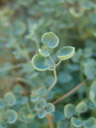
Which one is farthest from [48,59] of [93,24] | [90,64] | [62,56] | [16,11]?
[16,11]

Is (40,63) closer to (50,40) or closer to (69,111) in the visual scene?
(50,40)

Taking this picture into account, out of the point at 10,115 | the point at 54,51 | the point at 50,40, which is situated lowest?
the point at 10,115

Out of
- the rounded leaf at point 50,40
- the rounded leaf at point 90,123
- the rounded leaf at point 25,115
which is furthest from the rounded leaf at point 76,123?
the rounded leaf at point 50,40

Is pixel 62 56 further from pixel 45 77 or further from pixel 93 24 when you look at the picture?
pixel 93 24

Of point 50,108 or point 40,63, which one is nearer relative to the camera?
point 40,63

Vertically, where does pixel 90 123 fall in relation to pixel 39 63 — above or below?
below

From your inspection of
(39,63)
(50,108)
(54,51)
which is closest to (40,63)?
(39,63)

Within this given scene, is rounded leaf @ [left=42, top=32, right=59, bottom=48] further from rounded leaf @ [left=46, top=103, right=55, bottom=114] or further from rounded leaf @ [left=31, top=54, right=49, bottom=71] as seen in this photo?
rounded leaf @ [left=46, top=103, right=55, bottom=114]
